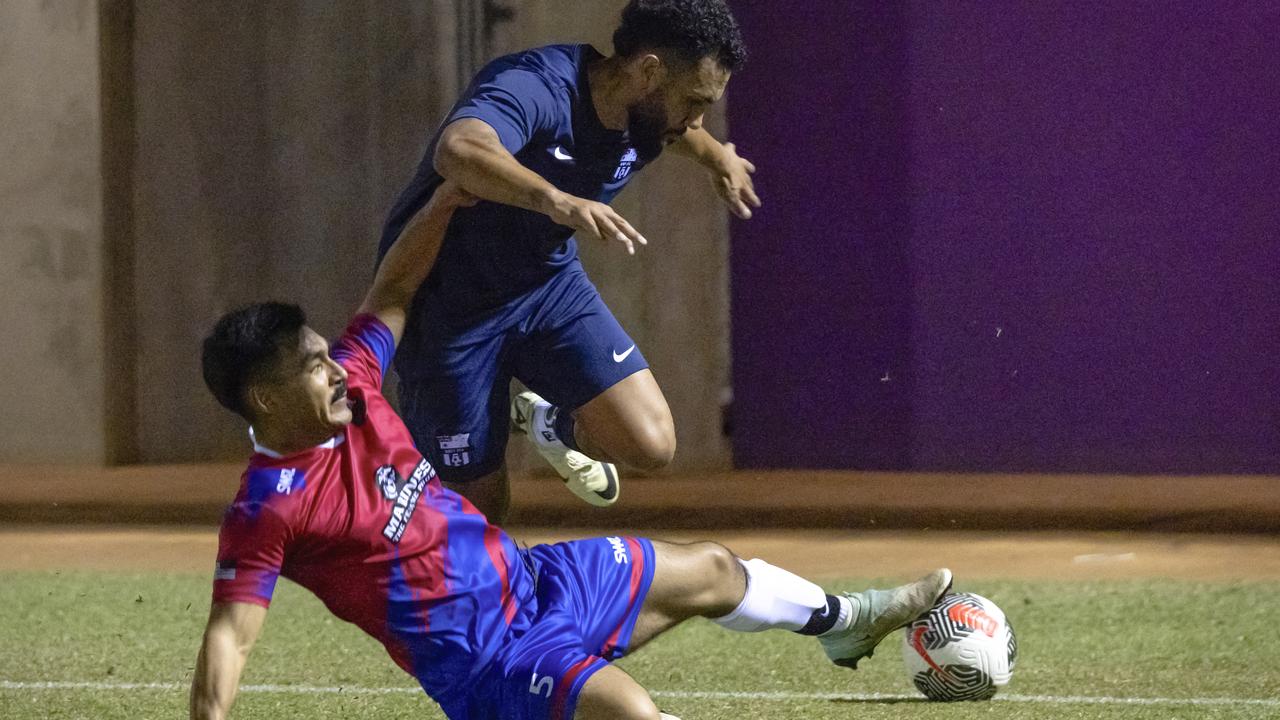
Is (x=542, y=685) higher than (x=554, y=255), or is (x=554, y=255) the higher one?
(x=554, y=255)

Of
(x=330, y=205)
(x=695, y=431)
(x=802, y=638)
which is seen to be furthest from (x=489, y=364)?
(x=330, y=205)

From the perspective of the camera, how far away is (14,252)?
12.1m

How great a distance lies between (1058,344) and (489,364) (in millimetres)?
5756

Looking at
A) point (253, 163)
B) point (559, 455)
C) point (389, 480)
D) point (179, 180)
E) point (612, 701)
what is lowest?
point (179, 180)

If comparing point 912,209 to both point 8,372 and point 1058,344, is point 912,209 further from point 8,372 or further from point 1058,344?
point 8,372

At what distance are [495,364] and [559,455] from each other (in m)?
0.84

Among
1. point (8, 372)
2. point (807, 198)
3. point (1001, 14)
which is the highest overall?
point (1001, 14)

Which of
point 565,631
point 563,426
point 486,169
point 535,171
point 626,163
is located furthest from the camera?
point 563,426

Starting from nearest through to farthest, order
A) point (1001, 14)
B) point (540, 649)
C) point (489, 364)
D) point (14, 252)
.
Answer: point (540, 649), point (489, 364), point (1001, 14), point (14, 252)

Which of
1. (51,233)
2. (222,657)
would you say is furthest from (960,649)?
(51,233)

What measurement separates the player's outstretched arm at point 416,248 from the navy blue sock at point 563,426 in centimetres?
99

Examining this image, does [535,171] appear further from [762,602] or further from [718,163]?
[762,602]

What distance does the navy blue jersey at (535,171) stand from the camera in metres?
5.37

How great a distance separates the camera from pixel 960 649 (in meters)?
5.01
